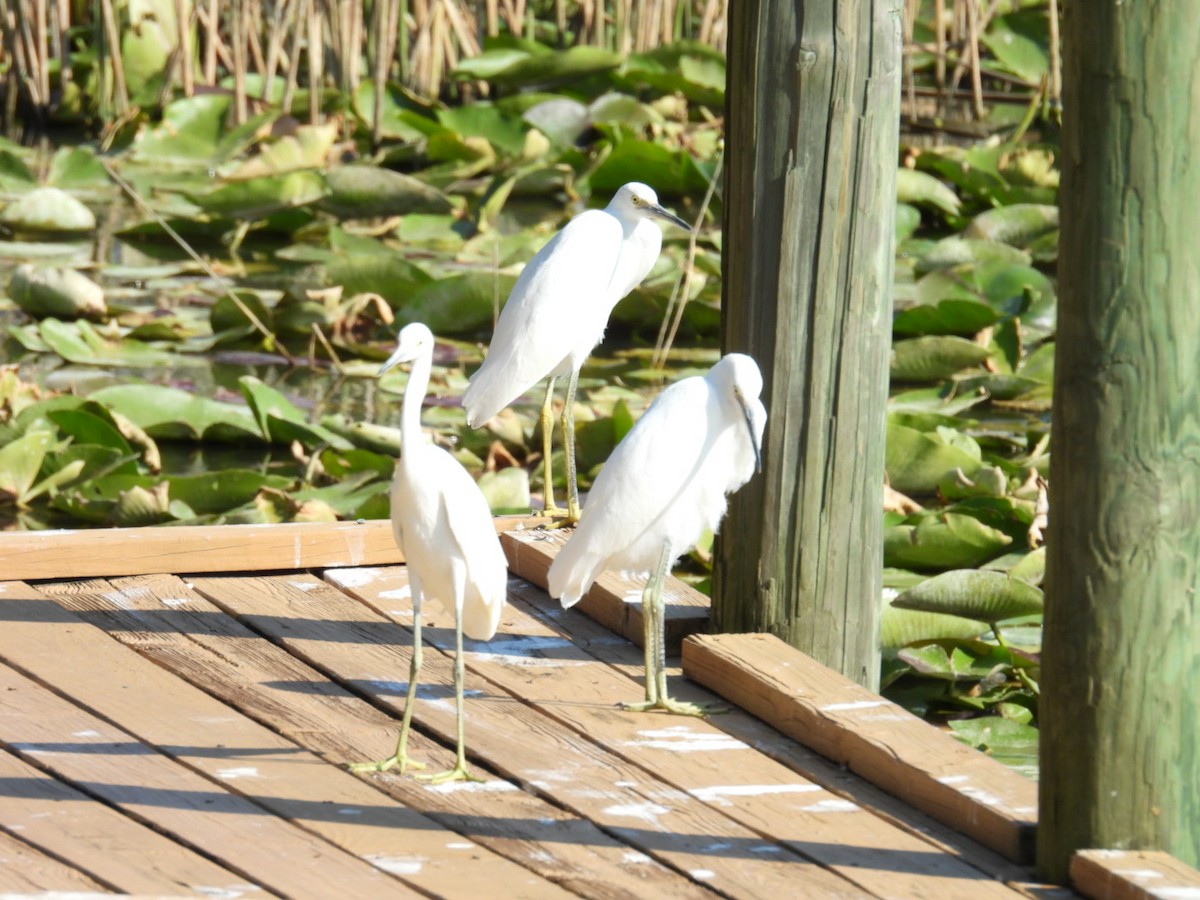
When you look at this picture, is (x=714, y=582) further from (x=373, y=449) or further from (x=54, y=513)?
(x=54, y=513)

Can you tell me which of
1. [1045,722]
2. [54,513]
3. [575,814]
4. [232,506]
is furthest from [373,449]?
[1045,722]

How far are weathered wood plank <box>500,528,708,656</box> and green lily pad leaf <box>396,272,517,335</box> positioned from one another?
275cm

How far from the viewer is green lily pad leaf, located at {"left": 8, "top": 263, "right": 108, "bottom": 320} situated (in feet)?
22.9

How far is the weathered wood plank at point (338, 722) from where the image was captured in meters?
2.47

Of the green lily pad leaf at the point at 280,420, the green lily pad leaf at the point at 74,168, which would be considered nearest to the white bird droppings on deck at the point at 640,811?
the green lily pad leaf at the point at 280,420

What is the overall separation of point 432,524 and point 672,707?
587mm

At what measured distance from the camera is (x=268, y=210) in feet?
27.1

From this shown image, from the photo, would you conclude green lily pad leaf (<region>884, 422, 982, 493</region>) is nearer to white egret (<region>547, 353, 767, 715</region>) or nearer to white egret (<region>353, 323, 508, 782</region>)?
white egret (<region>547, 353, 767, 715</region>)

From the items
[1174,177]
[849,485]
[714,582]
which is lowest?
[714,582]

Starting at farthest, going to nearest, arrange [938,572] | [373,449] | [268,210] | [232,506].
A: [268,210], [373,449], [232,506], [938,572]

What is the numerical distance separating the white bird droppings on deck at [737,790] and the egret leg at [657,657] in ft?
1.00

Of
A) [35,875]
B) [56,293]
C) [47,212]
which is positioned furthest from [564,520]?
[47,212]

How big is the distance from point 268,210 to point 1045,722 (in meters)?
6.38

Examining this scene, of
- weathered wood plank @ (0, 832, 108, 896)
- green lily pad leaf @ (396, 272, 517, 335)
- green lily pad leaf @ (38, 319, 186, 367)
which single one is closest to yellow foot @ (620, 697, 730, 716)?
weathered wood plank @ (0, 832, 108, 896)
